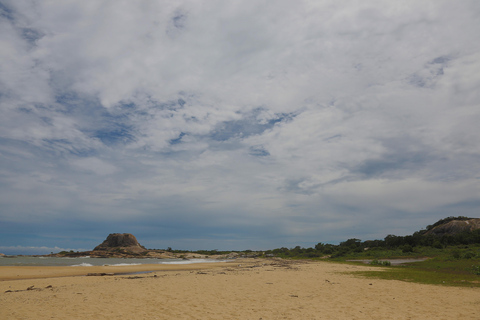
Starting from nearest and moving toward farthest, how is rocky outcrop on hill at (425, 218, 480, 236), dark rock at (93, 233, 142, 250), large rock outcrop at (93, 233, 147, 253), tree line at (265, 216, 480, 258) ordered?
1. tree line at (265, 216, 480, 258)
2. rocky outcrop on hill at (425, 218, 480, 236)
3. large rock outcrop at (93, 233, 147, 253)
4. dark rock at (93, 233, 142, 250)

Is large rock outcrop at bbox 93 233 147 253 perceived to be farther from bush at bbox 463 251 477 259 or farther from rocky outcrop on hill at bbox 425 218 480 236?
rocky outcrop on hill at bbox 425 218 480 236

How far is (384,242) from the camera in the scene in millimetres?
77125

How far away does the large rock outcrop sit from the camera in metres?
105

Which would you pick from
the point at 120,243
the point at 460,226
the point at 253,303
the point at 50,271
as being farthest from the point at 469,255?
the point at 120,243

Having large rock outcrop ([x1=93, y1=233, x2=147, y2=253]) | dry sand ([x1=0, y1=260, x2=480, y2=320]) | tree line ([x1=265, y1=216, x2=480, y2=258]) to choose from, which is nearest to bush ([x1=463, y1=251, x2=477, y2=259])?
tree line ([x1=265, y1=216, x2=480, y2=258])

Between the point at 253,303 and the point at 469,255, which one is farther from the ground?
the point at 253,303

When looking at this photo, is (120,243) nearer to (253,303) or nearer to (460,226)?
(253,303)

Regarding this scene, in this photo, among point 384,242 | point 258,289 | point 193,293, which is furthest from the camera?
point 384,242

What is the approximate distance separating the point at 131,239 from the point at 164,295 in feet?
350

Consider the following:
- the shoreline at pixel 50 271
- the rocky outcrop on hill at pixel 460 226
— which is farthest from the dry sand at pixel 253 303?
the rocky outcrop on hill at pixel 460 226

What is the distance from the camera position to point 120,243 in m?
108

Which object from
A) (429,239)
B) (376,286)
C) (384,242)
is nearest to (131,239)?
(384,242)

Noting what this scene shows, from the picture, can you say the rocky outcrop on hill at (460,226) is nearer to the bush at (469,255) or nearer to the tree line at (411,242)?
the tree line at (411,242)

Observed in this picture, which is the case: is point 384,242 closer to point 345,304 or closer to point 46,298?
point 345,304
